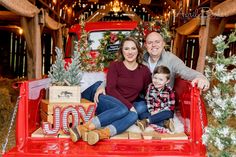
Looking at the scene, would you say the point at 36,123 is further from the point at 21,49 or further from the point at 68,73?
the point at 21,49

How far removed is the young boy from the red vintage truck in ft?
0.77

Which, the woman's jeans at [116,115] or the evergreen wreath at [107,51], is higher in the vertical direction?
the evergreen wreath at [107,51]

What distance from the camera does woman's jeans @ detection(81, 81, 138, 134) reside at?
3135 millimetres

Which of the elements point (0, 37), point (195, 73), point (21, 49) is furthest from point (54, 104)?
point (21, 49)

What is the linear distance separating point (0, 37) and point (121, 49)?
41.3 ft

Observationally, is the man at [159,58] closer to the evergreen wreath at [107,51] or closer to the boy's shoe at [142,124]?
the boy's shoe at [142,124]

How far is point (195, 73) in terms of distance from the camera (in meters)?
3.44

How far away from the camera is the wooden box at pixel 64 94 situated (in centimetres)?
322

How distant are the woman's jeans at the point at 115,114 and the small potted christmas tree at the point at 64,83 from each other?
0.27 meters

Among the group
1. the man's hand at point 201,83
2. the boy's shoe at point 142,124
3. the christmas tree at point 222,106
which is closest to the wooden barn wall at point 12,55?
the boy's shoe at point 142,124

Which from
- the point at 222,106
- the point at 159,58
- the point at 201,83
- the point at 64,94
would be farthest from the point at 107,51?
the point at 222,106

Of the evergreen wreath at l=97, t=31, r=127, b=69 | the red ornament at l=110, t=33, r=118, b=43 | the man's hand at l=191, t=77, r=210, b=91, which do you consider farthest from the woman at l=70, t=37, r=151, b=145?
the red ornament at l=110, t=33, r=118, b=43

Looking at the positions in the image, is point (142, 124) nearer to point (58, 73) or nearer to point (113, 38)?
point (58, 73)

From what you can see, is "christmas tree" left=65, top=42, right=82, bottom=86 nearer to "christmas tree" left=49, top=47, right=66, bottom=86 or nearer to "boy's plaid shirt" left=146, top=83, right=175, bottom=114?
"christmas tree" left=49, top=47, right=66, bottom=86
